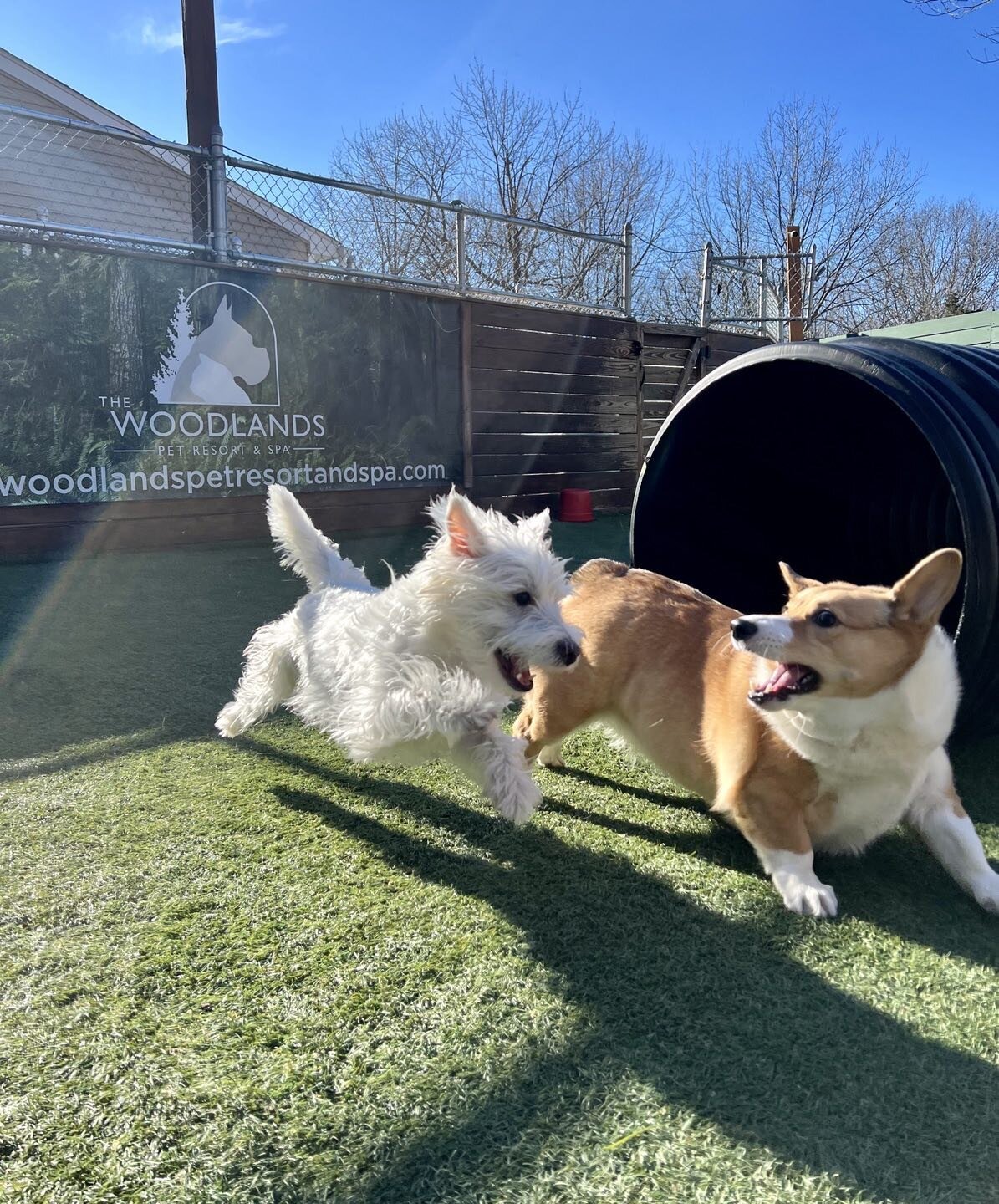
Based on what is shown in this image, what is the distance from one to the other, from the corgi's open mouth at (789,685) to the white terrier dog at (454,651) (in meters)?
0.57

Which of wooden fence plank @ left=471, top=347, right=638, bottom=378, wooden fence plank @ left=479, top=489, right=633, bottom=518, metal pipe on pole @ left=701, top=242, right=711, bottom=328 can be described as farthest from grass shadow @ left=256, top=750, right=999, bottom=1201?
metal pipe on pole @ left=701, top=242, right=711, bottom=328

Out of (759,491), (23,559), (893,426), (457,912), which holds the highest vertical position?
(893,426)

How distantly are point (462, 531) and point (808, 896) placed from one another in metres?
1.48

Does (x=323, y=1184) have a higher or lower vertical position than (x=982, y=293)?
lower

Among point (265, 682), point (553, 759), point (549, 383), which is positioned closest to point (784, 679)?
point (553, 759)

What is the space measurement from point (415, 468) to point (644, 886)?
266 inches

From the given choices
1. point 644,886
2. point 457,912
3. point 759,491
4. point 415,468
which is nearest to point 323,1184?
point 457,912

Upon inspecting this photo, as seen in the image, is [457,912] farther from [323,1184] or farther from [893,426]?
Result: [893,426]

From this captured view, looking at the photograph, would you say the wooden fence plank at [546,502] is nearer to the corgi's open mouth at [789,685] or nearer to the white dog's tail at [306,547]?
the white dog's tail at [306,547]

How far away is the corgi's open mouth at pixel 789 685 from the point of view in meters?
2.36

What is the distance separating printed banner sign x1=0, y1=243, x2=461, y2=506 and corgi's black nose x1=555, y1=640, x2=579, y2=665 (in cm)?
536

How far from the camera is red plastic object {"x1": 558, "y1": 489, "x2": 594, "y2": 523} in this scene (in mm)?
10047

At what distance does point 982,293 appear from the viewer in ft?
95.5

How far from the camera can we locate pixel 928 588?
230cm
